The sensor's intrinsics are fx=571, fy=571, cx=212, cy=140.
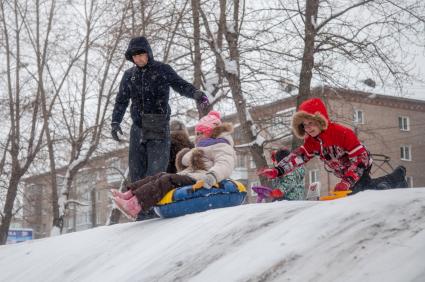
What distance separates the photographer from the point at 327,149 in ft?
15.9

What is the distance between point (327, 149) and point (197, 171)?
3.66 ft

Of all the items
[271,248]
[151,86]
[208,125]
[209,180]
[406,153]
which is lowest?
[271,248]

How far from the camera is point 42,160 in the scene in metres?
16.5

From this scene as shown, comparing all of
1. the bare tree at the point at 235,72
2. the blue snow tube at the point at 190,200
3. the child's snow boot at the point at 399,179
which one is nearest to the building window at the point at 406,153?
the bare tree at the point at 235,72

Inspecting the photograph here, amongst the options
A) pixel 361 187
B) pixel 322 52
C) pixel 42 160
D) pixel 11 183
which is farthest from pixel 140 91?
pixel 42 160

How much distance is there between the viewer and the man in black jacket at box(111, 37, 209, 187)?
5.30 meters

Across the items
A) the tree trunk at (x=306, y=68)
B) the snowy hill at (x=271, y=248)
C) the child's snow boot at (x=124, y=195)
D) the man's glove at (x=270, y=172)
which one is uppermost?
the tree trunk at (x=306, y=68)

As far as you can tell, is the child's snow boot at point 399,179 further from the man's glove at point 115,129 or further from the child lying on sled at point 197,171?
the man's glove at point 115,129

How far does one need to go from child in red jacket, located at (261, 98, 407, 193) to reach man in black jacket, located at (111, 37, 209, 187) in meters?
1.04

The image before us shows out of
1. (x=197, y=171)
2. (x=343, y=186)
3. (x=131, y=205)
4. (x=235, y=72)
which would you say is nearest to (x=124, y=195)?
(x=131, y=205)

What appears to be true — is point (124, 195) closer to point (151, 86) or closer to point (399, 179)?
point (151, 86)

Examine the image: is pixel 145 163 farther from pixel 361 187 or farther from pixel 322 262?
pixel 322 262

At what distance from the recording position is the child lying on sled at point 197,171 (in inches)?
173

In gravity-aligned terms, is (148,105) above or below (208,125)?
above
